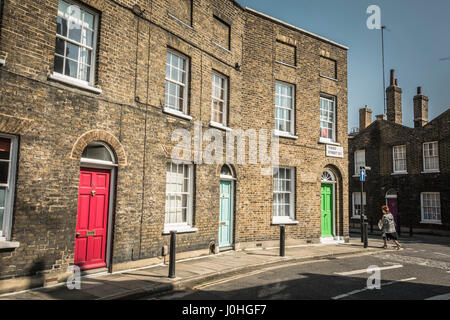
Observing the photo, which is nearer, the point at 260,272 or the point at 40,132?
the point at 40,132

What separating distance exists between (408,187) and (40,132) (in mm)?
23357

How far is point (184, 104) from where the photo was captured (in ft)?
36.9

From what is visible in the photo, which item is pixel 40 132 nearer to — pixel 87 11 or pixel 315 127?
pixel 87 11

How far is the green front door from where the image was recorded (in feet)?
52.7

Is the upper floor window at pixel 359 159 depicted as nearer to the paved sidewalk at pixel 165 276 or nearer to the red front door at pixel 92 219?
the paved sidewalk at pixel 165 276

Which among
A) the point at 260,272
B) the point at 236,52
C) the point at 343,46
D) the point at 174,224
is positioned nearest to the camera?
the point at 260,272

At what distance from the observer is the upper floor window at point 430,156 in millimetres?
23000

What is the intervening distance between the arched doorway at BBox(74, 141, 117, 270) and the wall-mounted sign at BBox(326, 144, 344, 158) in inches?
408

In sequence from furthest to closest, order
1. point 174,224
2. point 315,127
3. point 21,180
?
point 315,127, point 174,224, point 21,180

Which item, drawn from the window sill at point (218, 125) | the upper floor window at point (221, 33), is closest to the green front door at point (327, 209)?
the window sill at point (218, 125)

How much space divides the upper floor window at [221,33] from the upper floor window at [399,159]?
17336 mm

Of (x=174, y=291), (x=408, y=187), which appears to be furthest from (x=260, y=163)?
(x=408, y=187)

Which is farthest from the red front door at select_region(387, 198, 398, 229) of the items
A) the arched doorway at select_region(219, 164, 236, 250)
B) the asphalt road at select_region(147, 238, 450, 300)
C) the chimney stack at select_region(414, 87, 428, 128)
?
the arched doorway at select_region(219, 164, 236, 250)

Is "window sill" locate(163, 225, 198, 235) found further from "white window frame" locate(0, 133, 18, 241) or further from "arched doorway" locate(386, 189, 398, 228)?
"arched doorway" locate(386, 189, 398, 228)
